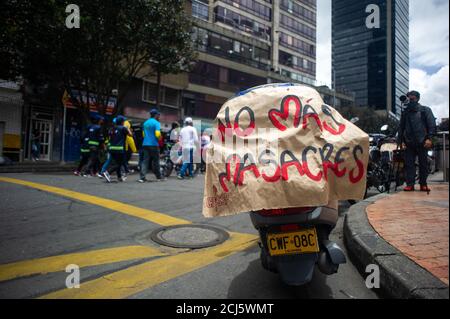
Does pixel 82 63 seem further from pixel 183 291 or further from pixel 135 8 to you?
pixel 183 291

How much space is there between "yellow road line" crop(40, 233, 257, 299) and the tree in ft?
37.8

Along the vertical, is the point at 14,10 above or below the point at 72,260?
above

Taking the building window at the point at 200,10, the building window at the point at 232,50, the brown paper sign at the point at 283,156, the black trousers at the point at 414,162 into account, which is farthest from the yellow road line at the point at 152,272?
the building window at the point at 200,10

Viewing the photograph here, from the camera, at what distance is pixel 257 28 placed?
41438mm

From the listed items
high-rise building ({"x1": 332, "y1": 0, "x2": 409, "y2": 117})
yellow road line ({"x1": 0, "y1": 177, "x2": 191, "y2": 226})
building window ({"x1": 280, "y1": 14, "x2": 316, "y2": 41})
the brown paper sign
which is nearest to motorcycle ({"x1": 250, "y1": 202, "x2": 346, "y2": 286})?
the brown paper sign

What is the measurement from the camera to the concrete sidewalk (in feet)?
7.57

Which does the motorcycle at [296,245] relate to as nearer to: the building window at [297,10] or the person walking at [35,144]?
the person walking at [35,144]

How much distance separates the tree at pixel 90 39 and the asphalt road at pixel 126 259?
9.22 m

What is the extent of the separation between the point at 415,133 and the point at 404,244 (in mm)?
4328

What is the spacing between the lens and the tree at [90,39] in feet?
41.5

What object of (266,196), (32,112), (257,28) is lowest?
(266,196)
